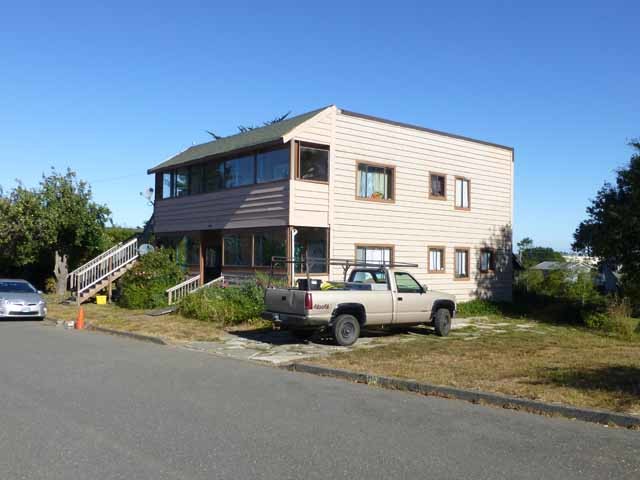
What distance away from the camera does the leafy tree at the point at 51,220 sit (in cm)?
2736

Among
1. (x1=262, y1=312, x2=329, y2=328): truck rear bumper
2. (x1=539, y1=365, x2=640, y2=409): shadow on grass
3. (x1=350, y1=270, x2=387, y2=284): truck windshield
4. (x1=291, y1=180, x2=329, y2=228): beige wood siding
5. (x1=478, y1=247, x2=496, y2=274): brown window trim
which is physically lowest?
(x1=539, y1=365, x2=640, y2=409): shadow on grass

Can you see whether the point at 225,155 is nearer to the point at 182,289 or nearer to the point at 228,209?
the point at 228,209

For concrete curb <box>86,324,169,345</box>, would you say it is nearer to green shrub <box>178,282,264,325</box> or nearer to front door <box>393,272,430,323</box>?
green shrub <box>178,282,264,325</box>

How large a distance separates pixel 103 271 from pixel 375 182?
11245 millimetres

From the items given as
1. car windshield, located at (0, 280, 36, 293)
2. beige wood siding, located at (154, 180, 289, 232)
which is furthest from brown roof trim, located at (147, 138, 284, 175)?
car windshield, located at (0, 280, 36, 293)

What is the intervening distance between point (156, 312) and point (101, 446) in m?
14.5

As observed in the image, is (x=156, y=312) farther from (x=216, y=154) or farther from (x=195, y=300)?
(x=216, y=154)

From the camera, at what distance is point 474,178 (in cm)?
2503

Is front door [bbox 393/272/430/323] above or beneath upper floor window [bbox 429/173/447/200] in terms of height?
beneath

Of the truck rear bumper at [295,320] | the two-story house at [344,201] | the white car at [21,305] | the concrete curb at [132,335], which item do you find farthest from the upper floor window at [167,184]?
the truck rear bumper at [295,320]

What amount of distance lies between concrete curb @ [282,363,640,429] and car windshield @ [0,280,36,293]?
1355cm

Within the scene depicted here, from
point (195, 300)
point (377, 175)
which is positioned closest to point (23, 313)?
point (195, 300)

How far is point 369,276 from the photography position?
1606 centimetres

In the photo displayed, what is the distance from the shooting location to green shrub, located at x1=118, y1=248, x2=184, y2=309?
22.4m
